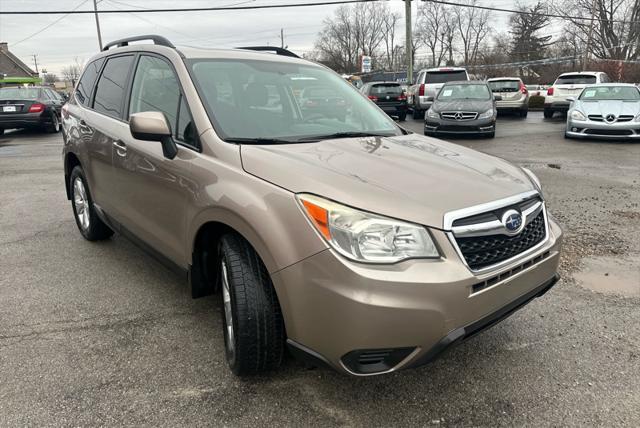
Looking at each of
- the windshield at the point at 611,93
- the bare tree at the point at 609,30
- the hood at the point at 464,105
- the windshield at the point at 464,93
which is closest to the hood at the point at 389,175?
the hood at the point at 464,105

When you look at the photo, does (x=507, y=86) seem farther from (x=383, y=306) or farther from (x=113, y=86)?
(x=383, y=306)

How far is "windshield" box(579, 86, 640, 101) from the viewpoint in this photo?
→ 1232cm

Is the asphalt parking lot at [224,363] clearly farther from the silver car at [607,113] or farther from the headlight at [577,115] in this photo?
the headlight at [577,115]

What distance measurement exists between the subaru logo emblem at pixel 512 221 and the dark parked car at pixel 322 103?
1451mm

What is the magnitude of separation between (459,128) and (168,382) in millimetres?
11174

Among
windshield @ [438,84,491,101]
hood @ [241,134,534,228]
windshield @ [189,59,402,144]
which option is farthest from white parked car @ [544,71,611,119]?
hood @ [241,134,534,228]

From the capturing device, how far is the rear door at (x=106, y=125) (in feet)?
12.1

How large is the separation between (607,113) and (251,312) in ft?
39.5

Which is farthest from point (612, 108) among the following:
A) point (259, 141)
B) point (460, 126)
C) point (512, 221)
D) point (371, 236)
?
point (371, 236)

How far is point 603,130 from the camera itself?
11586 millimetres

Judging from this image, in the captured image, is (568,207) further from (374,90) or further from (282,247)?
(374,90)

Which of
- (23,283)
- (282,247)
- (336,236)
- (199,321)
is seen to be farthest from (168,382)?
(23,283)

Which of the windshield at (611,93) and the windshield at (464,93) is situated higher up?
the windshield at (464,93)

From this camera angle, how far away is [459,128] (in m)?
12.5
